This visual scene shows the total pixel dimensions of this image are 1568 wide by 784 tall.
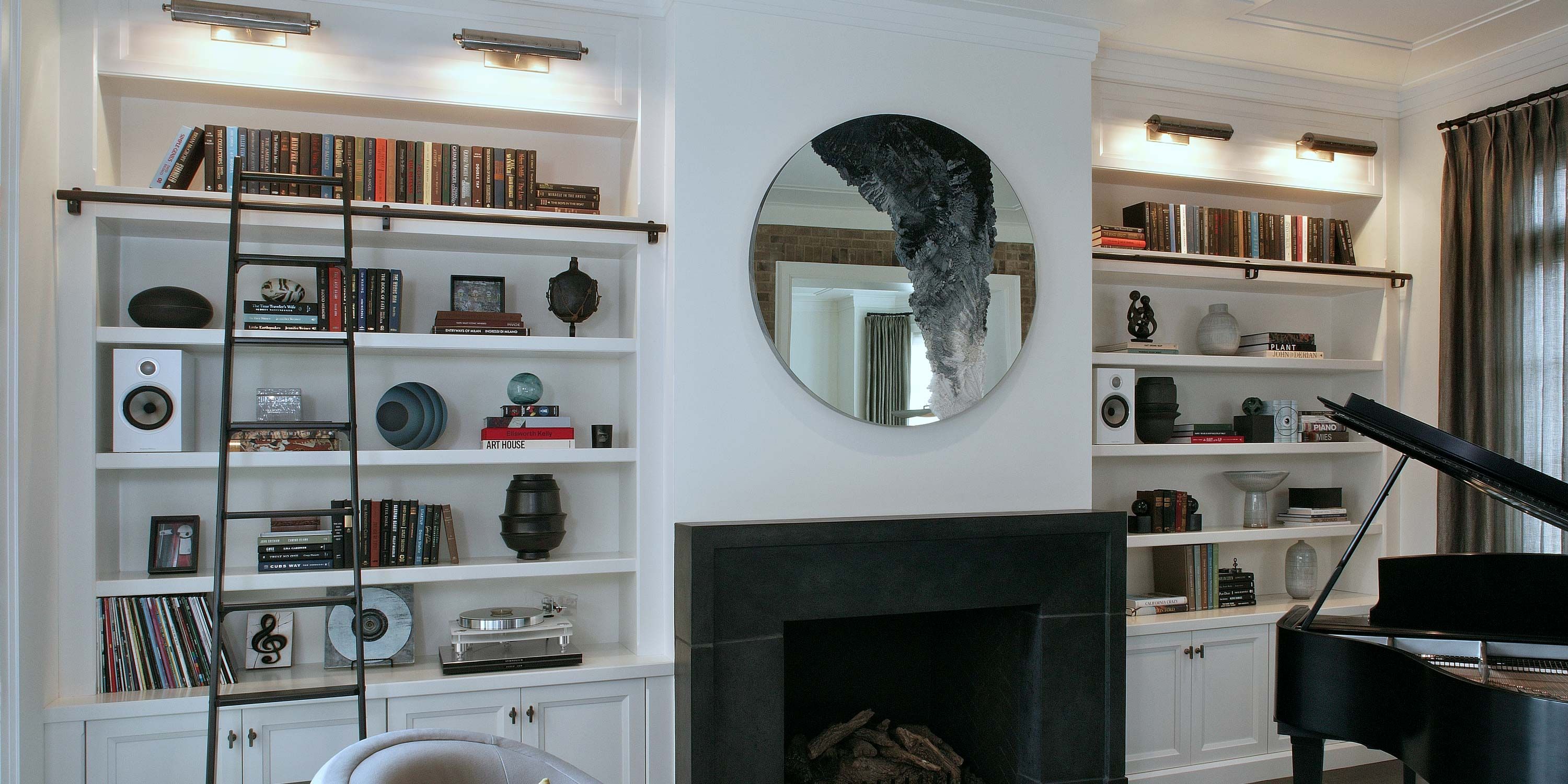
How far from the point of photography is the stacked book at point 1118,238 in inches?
159

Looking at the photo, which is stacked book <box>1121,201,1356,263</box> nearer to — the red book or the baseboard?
the baseboard

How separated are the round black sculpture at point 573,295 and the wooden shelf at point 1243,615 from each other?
2.36m

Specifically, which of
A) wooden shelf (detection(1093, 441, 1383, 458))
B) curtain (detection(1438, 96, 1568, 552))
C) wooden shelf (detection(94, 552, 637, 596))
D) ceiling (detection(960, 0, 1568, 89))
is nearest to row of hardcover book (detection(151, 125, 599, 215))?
wooden shelf (detection(94, 552, 637, 596))

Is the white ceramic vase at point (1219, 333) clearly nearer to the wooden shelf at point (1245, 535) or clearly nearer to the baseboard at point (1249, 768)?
the wooden shelf at point (1245, 535)

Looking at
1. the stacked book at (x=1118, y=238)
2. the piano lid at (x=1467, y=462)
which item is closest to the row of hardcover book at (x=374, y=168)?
the stacked book at (x=1118, y=238)

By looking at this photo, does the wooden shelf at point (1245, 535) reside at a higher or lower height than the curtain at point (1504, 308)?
lower

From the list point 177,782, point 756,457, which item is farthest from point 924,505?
point 177,782

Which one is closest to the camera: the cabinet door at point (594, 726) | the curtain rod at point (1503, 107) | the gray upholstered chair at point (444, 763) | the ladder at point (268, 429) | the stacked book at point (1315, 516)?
the gray upholstered chair at point (444, 763)

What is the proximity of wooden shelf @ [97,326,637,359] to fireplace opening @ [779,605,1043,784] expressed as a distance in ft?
3.87

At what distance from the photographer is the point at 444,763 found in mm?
2156

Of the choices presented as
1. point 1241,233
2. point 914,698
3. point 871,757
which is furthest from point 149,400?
point 1241,233

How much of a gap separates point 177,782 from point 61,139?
1.91 metres

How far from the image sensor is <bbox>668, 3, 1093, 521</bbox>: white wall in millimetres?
3271

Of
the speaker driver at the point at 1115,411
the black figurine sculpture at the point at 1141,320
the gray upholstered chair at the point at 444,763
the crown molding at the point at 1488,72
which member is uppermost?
the crown molding at the point at 1488,72
